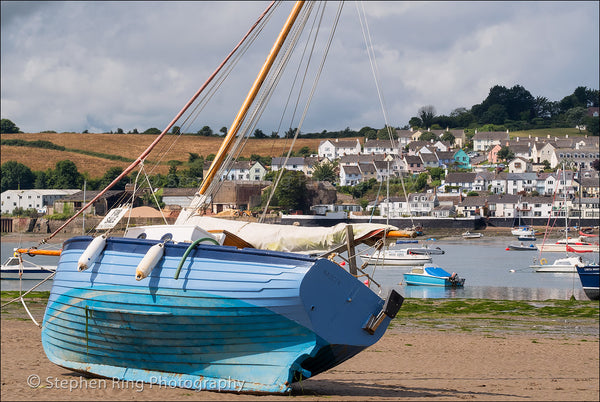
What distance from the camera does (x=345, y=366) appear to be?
1612 centimetres

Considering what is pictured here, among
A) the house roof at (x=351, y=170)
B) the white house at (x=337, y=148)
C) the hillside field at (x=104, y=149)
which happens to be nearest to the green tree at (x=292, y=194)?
the house roof at (x=351, y=170)

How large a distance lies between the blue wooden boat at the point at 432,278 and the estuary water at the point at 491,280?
0.54 metres

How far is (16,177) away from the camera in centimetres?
13838

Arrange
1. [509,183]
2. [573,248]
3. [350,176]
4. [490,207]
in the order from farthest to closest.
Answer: [350,176], [509,183], [490,207], [573,248]

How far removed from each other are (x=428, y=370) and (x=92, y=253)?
25.9ft

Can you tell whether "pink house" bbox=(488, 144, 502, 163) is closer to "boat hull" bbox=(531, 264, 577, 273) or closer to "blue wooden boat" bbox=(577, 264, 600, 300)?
"boat hull" bbox=(531, 264, 577, 273)

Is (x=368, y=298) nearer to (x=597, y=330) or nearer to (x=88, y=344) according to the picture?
(x=88, y=344)

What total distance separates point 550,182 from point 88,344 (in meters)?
125

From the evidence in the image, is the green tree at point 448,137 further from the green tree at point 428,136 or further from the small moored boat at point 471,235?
the small moored boat at point 471,235

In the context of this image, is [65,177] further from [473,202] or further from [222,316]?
[222,316]

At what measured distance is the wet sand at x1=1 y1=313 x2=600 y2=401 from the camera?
11.4 meters

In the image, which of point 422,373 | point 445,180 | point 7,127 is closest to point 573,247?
point 422,373

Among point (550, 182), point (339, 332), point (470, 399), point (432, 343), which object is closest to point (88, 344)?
point (339, 332)

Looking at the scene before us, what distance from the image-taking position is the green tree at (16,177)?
5404 inches
